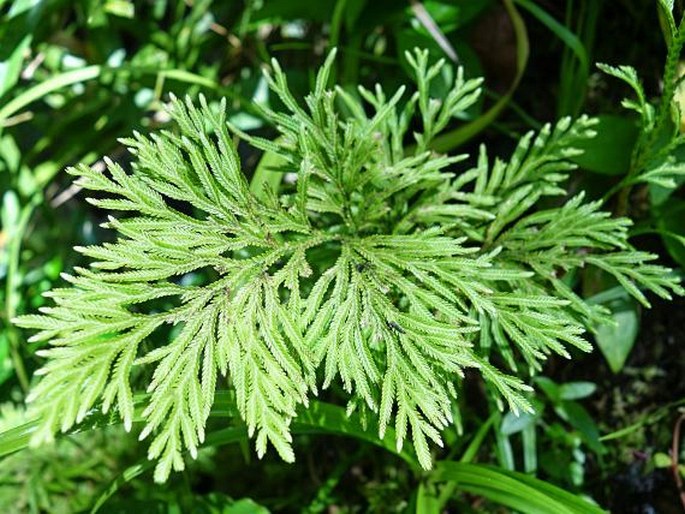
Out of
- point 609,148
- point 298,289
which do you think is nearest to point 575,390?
point 609,148

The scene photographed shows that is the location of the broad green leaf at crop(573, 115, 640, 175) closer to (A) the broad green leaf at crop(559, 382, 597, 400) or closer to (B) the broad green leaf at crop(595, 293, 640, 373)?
(B) the broad green leaf at crop(595, 293, 640, 373)

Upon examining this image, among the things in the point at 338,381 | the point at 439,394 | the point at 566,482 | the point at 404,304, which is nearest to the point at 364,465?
the point at 338,381

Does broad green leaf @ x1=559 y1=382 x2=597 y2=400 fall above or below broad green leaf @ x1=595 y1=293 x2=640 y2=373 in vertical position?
below

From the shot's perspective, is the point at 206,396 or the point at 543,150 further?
the point at 543,150

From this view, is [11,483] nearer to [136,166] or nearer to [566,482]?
[136,166]

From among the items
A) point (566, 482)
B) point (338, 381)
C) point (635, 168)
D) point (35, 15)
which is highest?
point (35, 15)

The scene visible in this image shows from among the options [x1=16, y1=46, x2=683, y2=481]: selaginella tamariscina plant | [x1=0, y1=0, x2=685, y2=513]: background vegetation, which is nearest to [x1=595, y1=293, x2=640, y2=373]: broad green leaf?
[x1=0, y1=0, x2=685, y2=513]: background vegetation
